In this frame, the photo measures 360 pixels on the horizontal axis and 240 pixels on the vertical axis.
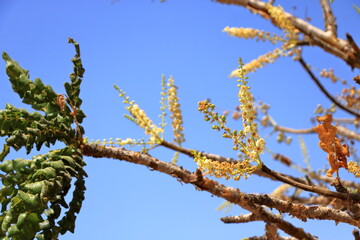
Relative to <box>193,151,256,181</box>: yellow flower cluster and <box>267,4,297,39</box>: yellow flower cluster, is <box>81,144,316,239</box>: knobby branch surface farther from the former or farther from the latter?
<box>267,4,297,39</box>: yellow flower cluster

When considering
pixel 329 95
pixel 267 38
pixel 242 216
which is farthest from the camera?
pixel 267 38

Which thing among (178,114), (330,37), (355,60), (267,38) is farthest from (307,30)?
(178,114)

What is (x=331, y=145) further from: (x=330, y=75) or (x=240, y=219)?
(x=330, y=75)

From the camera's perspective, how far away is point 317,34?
3135mm

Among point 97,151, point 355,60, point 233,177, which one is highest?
point 355,60

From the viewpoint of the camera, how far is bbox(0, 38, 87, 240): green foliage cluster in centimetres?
92

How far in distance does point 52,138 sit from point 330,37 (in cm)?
242

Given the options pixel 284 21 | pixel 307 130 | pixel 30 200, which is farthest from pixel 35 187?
pixel 307 130

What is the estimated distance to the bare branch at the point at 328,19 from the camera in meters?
3.11

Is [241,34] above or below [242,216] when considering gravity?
above

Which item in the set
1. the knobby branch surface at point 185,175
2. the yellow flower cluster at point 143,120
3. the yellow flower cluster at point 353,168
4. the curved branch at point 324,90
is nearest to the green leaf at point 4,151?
the knobby branch surface at point 185,175

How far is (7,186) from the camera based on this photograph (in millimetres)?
1029

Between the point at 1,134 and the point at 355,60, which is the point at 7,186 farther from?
the point at 355,60

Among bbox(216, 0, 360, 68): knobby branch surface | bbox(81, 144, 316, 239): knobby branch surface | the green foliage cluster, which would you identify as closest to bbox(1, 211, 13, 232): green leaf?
the green foliage cluster
